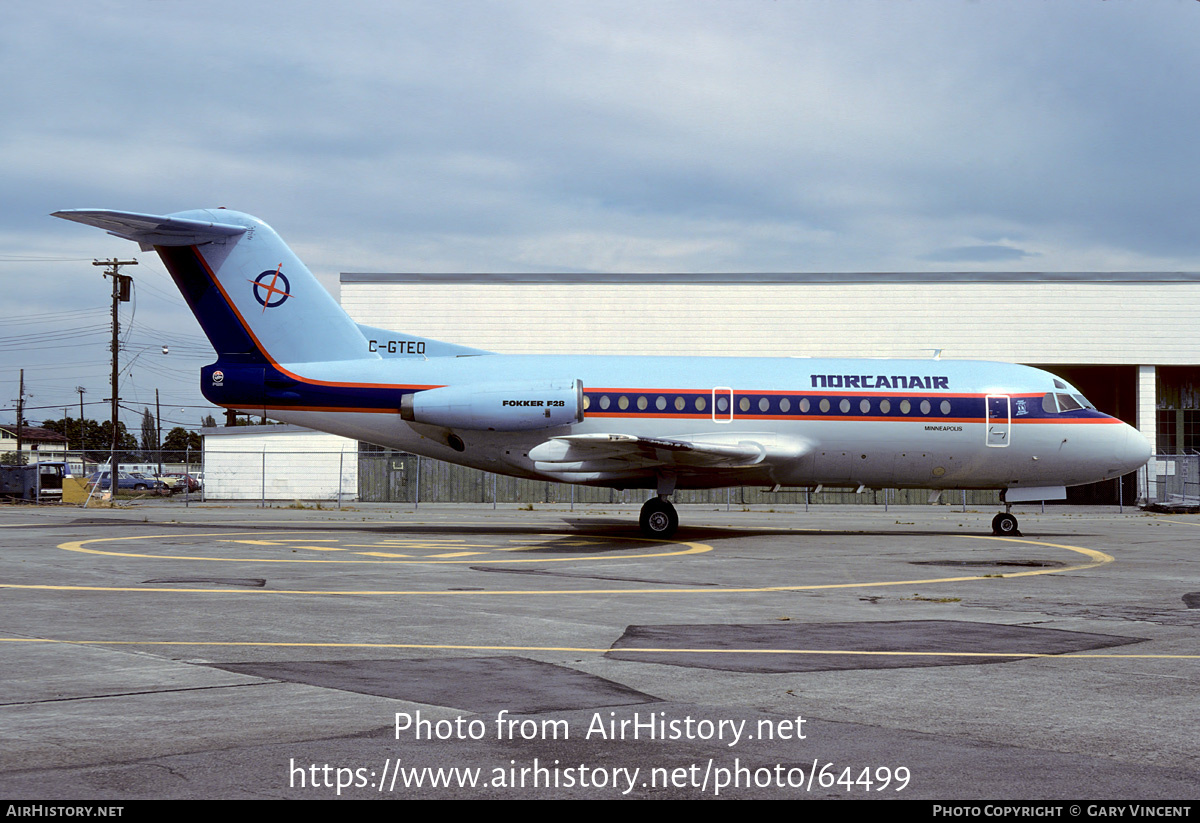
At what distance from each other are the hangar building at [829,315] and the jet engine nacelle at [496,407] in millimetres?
23348

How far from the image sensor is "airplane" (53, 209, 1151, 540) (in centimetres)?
2350

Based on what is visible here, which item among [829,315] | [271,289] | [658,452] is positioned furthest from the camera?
[829,315]

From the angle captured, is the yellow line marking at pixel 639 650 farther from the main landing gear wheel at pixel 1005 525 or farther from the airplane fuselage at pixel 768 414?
the main landing gear wheel at pixel 1005 525

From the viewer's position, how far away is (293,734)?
6.06m

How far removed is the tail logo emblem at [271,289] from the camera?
939 inches

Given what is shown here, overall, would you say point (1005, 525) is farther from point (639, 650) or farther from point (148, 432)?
point (148, 432)

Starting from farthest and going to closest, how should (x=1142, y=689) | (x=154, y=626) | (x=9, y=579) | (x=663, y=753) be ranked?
(x=9, y=579) → (x=154, y=626) → (x=1142, y=689) → (x=663, y=753)

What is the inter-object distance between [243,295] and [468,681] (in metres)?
18.2

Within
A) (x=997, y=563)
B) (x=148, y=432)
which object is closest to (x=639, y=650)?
(x=997, y=563)

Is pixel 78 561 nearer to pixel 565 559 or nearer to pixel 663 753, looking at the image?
pixel 565 559

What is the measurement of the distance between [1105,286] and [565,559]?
3728cm

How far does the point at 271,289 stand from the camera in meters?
23.9

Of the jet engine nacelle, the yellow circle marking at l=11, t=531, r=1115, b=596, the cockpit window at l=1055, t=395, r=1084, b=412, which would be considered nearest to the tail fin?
the jet engine nacelle

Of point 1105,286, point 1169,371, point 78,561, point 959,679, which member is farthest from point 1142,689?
point 1169,371
